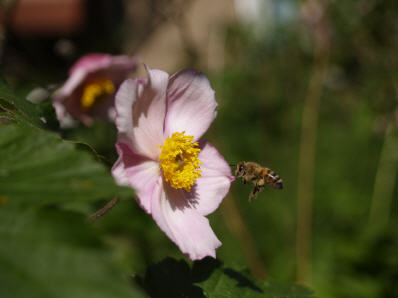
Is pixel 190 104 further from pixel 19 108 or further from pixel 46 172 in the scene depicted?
pixel 46 172

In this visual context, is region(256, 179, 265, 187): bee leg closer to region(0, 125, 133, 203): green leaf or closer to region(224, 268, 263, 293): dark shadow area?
region(224, 268, 263, 293): dark shadow area

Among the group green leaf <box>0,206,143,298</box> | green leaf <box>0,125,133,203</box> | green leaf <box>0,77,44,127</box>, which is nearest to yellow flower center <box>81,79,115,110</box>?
green leaf <box>0,77,44,127</box>

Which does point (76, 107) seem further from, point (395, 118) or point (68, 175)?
point (395, 118)

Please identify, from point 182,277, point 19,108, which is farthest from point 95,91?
point 182,277

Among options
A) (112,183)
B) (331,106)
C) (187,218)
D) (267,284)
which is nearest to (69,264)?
(112,183)

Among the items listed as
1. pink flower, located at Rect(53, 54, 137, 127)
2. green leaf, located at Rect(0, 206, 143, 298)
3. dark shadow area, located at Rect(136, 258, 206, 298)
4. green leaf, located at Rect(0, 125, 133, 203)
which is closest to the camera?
green leaf, located at Rect(0, 206, 143, 298)

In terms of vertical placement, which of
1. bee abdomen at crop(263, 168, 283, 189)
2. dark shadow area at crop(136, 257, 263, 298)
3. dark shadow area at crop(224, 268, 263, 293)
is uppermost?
bee abdomen at crop(263, 168, 283, 189)
